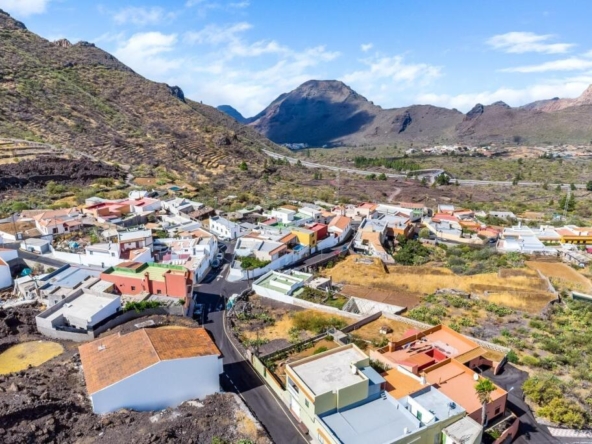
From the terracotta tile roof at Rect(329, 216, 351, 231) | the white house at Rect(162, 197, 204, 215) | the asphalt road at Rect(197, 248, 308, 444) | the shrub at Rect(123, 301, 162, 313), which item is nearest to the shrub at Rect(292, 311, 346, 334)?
the asphalt road at Rect(197, 248, 308, 444)

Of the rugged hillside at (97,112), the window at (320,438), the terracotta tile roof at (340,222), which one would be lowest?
the window at (320,438)

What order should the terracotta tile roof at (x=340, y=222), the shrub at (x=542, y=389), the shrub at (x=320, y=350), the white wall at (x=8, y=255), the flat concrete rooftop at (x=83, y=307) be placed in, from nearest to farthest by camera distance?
the shrub at (x=542, y=389), the shrub at (x=320, y=350), the flat concrete rooftop at (x=83, y=307), the white wall at (x=8, y=255), the terracotta tile roof at (x=340, y=222)

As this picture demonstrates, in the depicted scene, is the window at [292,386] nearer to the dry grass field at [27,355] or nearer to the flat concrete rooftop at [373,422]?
the flat concrete rooftop at [373,422]

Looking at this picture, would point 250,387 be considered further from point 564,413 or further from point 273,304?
point 564,413

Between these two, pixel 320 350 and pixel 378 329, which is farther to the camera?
pixel 378 329

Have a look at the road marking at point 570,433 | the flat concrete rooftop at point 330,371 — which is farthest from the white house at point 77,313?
the road marking at point 570,433

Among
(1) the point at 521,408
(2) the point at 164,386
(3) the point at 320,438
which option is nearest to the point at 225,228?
(2) the point at 164,386

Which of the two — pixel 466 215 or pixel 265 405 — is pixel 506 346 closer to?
pixel 265 405
